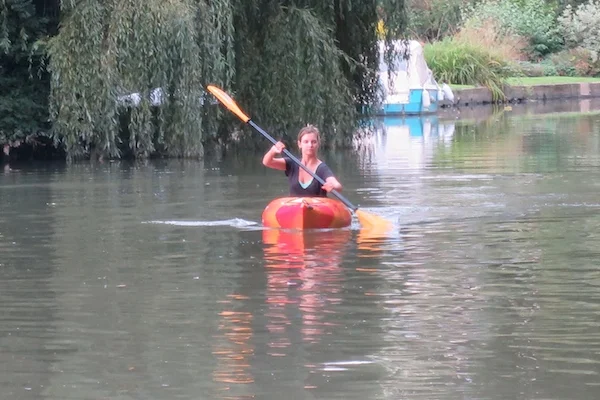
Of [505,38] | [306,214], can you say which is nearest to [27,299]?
[306,214]

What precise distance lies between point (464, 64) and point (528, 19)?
7.84m

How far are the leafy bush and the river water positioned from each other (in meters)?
36.7

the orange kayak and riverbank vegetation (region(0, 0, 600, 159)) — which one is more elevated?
riverbank vegetation (region(0, 0, 600, 159))

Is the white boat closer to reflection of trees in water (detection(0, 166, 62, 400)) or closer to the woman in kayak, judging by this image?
reflection of trees in water (detection(0, 166, 62, 400))

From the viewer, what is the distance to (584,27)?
180 ft

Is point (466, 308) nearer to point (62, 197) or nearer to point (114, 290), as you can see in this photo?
point (114, 290)

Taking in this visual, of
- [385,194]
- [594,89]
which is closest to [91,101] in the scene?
[385,194]

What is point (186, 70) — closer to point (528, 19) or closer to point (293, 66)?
point (293, 66)

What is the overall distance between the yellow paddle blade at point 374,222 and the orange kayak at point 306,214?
0.18 metres

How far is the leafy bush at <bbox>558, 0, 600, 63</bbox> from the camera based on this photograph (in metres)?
54.8

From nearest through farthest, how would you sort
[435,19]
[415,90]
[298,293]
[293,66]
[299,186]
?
[298,293] < [299,186] < [293,66] < [415,90] < [435,19]

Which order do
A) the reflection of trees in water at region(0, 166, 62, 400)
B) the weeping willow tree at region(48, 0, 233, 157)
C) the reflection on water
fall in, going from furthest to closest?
1. the weeping willow tree at region(48, 0, 233, 157)
2. the reflection on water
3. the reflection of trees in water at region(0, 166, 62, 400)

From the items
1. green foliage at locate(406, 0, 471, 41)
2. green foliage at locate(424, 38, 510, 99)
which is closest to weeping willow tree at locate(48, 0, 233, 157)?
green foliage at locate(424, 38, 510, 99)

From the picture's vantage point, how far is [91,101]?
74.0 ft
